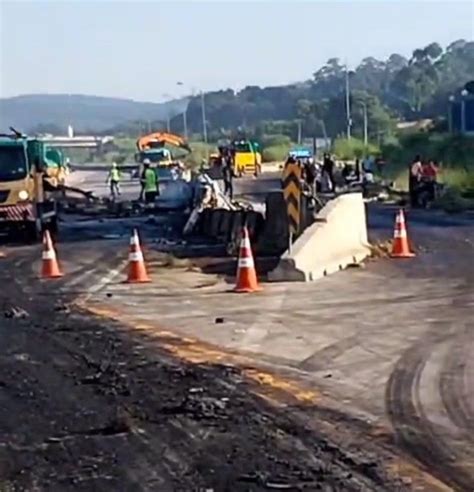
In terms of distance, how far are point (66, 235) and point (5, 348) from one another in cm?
2054

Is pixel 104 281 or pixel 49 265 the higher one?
pixel 49 265

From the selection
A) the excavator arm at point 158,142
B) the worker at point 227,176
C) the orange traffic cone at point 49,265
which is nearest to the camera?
the orange traffic cone at point 49,265

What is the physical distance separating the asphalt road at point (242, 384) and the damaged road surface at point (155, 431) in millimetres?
19

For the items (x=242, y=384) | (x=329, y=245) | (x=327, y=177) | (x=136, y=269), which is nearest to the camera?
(x=242, y=384)

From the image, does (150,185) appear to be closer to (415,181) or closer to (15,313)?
(415,181)

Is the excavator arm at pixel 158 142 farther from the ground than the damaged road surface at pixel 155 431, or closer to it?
closer to it

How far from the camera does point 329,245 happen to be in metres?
→ 22.0

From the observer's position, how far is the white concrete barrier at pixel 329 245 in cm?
2056

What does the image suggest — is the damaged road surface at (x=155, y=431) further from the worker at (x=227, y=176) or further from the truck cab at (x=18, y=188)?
the worker at (x=227, y=176)

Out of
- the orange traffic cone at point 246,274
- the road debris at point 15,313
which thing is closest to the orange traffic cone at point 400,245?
the orange traffic cone at point 246,274

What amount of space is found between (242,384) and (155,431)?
2.03 metres

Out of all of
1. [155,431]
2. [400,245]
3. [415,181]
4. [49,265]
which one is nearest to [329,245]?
[400,245]

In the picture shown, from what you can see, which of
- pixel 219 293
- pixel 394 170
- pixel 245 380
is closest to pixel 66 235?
pixel 219 293

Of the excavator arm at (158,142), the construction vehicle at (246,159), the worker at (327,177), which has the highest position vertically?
the worker at (327,177)
